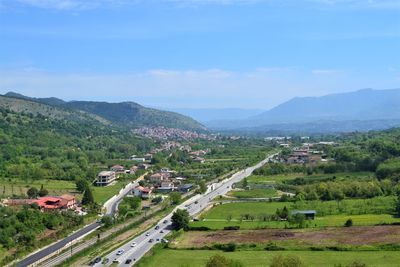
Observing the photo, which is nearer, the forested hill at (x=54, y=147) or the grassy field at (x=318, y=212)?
the grassy field at (x=318, y=212)

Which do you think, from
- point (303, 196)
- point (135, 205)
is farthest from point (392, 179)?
point (135, 205)

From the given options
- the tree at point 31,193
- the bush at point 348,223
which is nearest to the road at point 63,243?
the tree at point 31,193

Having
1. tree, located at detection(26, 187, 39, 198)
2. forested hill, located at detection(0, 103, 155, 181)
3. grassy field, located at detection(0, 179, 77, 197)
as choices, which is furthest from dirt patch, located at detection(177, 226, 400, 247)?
forested hill, located at detection(0, 103, 155, 181)

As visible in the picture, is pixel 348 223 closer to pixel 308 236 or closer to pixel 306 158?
pixel 308 236

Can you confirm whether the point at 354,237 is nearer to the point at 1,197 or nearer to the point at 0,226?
the point at 0,226

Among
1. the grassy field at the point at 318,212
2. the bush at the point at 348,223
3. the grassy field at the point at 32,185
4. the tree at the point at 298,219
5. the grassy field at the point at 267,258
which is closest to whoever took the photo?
Answer: the grassy field at the point at 267,258

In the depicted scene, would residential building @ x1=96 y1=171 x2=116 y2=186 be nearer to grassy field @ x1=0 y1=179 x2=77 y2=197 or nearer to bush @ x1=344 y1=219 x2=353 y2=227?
grassy field @ x1=0 y1=179 x2=77 y2=197

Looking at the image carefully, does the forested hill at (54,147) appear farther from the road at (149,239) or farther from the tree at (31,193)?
the road at (149,239)
